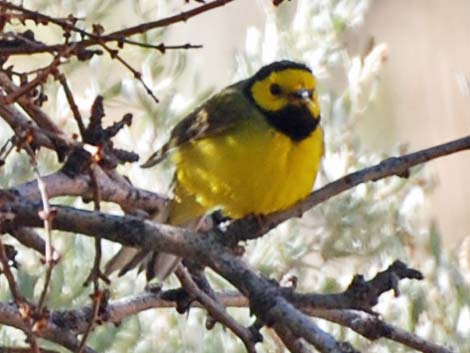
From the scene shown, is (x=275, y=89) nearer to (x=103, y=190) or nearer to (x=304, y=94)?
(x=304, y=94)

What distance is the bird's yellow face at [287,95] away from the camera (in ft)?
10.5

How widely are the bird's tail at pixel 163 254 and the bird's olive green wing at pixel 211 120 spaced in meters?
0.10

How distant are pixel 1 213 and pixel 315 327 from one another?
44 centimetres

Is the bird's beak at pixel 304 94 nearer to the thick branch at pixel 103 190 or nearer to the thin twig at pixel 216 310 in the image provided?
the thick branch at pixel 103 190

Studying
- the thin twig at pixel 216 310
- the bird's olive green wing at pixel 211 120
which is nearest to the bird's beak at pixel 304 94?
the bird's olive green wing at pixel 211 120

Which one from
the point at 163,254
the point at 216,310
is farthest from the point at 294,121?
the point at 216,310

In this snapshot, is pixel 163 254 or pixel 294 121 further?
pixel 294 121

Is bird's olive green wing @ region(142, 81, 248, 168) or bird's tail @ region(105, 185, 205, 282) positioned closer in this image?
bird's tail @ region(105, 185, 205, 282)

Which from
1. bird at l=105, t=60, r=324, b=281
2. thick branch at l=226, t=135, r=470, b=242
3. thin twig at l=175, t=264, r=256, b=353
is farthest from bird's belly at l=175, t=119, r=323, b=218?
thick branch at l=226, t=135, r=470, b=242

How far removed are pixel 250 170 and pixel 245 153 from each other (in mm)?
74

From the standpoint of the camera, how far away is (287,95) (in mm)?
3328

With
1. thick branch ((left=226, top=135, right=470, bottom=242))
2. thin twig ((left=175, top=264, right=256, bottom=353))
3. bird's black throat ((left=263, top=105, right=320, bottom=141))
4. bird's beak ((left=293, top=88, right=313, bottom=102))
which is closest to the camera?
thick branch ((left=226, top=135, right=470, bottom=242))

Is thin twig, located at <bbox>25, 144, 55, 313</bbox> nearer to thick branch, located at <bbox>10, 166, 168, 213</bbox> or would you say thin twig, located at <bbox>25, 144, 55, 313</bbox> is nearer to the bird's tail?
thick branch, located at <bbox>10, 166, 168, 213</bbox>

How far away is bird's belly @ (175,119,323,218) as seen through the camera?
9.80 feet
